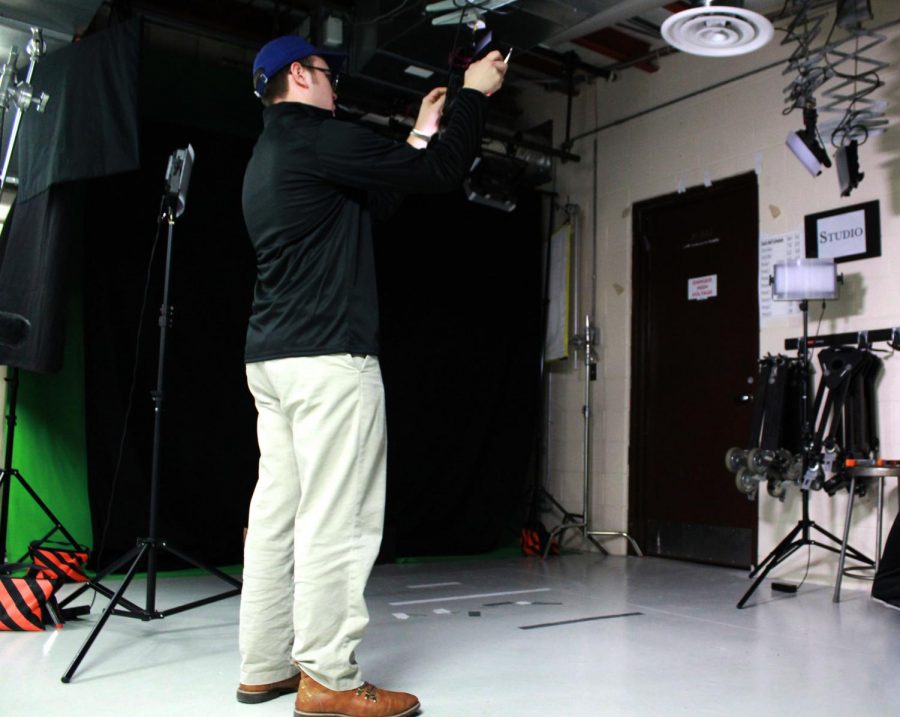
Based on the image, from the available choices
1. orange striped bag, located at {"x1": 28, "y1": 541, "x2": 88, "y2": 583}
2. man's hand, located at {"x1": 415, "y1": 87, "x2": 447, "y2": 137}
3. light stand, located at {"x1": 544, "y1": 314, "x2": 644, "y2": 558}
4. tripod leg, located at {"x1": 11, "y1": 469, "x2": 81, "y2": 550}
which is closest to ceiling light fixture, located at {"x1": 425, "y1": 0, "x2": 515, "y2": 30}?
man's hand, located at {"x1": 415, "y1": 87, "x2": 447, "y2": 137}

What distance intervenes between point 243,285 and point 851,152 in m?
3.28

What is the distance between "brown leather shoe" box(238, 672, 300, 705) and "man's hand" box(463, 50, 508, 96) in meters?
1.54

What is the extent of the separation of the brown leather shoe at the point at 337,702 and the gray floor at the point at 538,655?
140 millimetres

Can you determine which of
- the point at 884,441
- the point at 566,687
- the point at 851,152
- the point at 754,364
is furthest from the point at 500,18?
the point at 566,687

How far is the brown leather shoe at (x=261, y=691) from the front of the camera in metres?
2.12

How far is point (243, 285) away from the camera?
493cm

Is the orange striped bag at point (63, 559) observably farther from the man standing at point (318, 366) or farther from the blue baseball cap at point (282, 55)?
the blue baseball cap at point (282, 55)

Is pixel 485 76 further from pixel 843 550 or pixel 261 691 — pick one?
pixel 843 550

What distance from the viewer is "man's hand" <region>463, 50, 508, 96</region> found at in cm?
208

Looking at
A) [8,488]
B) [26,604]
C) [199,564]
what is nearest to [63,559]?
[8,488]

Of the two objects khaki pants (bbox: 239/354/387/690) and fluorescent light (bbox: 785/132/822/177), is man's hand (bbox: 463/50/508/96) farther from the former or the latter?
fluorescent light (bbox: 785/132/822/177)

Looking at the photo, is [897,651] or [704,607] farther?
[704,607]

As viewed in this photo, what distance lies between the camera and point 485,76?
6.84 feet

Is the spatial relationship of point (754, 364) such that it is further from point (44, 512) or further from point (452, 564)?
point (44, 512)
